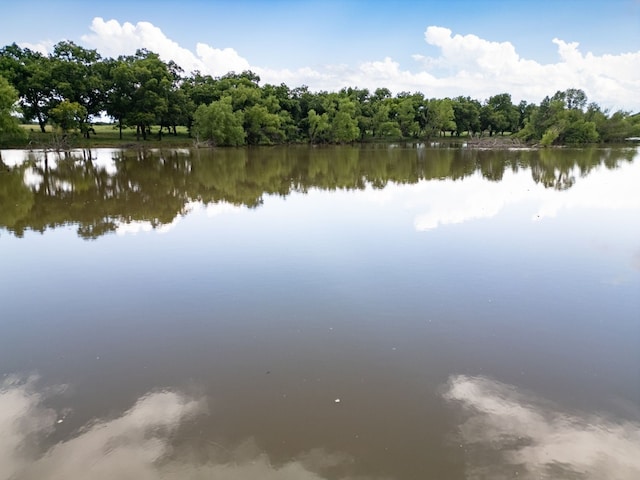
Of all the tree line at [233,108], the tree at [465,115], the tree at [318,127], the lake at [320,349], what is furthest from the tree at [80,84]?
the tree at [465,115]

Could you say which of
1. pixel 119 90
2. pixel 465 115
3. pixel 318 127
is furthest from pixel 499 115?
pixel 119 90

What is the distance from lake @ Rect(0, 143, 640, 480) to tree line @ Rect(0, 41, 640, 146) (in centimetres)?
3881

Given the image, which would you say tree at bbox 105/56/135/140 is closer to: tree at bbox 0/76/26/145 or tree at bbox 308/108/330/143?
tree at bbox 0/76/26/145

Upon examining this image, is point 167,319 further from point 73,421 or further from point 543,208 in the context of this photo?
point 543,208

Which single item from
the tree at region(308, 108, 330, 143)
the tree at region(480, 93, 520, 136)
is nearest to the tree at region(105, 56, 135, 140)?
the tree at region(308, 108, 330, 143)

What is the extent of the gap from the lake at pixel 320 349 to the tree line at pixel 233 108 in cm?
3881

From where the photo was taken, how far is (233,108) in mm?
68312

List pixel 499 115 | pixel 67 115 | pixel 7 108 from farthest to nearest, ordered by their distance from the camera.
→ pixel 499 115
pixel 67 115
pixel 7 108

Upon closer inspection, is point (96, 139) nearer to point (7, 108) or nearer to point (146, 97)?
point (146, 97)

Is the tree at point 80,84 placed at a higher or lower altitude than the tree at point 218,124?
higher

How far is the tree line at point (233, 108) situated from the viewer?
57.2 m

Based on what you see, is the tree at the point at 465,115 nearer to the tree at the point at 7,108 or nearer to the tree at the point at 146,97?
the tree at the point at 146,97

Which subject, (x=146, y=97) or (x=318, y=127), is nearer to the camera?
(x=146, y=97)

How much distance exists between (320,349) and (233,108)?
67.0m
